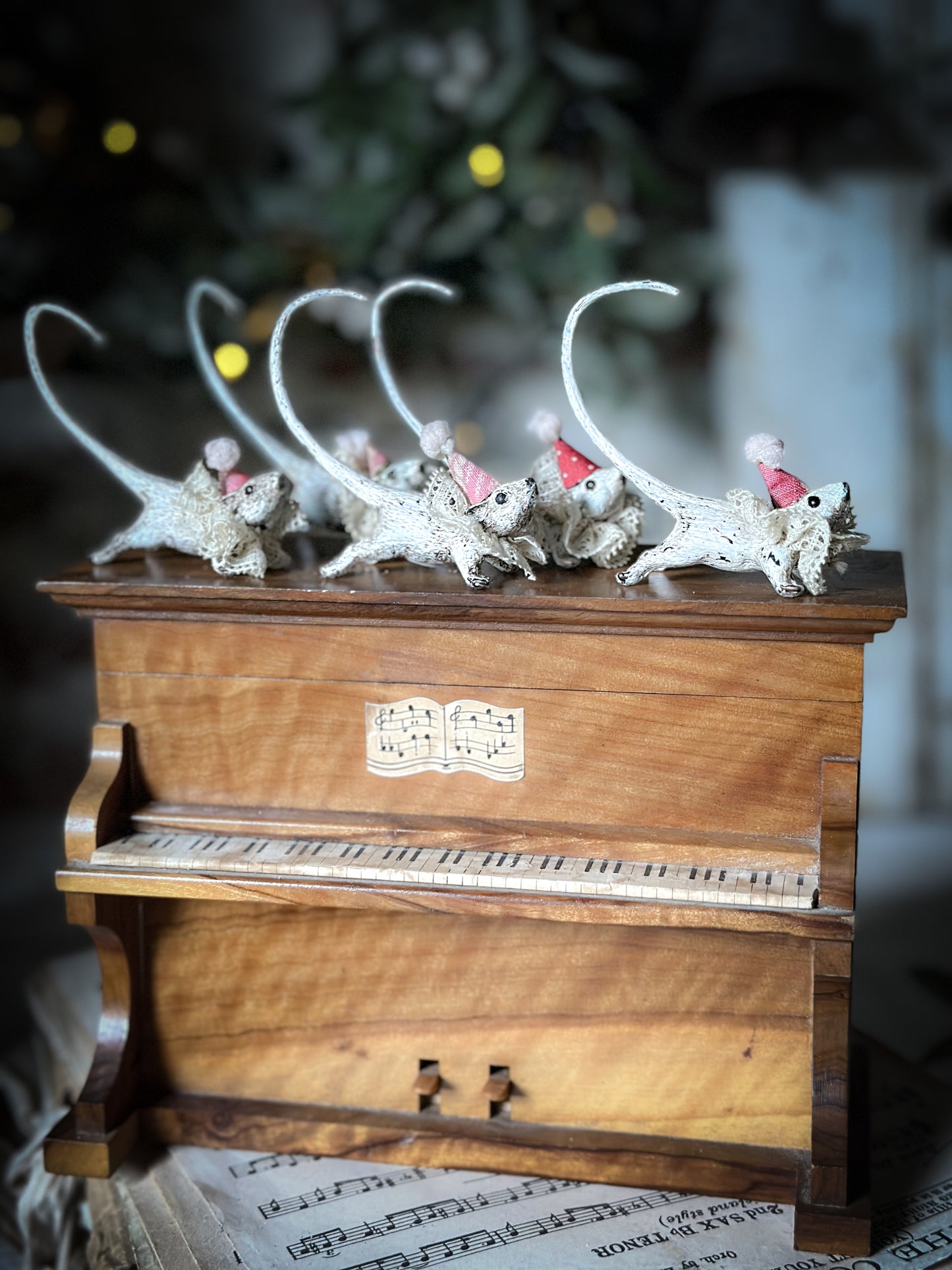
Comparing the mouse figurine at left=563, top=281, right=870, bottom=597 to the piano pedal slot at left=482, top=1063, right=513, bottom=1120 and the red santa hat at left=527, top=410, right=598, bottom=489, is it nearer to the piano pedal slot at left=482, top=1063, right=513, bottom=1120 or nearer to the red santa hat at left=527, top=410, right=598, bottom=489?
the red santa hat at left=527, top=410, right=598, bottom=489

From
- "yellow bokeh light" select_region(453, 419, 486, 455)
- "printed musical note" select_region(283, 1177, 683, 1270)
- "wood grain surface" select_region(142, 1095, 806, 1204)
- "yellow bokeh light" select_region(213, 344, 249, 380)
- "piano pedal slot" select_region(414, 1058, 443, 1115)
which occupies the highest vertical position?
"yellow bokeh light" select_region(213, 344, 249, 380)

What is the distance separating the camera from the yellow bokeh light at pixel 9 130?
385cm

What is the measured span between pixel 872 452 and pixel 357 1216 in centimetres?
280

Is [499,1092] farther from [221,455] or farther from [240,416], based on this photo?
[240,416]

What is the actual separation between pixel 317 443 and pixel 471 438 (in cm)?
186

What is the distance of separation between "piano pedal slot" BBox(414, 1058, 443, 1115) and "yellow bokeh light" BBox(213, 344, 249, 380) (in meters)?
2.09

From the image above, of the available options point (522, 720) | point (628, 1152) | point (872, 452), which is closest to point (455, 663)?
point (522, 720)

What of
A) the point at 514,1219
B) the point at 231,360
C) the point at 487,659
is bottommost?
the point at 514,1219

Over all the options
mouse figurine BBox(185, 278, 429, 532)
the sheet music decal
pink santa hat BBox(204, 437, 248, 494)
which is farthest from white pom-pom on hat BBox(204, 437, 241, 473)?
the sheet music decal

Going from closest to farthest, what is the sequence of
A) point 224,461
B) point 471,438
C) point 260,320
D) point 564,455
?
1. point 564,455
2. point 224,461
3. point 260,320
4. point 471,438

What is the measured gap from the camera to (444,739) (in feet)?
7.82

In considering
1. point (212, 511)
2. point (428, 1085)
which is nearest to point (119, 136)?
point (212, 511)

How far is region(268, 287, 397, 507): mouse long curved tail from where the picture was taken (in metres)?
2.45

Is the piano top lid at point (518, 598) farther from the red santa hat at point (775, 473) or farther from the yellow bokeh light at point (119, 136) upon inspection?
the yellow bokeh light at point (119, 136)
